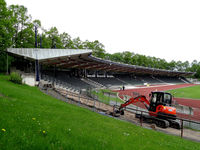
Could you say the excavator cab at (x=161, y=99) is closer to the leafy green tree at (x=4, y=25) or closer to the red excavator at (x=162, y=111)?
the red excavator at (x=162, y=111)

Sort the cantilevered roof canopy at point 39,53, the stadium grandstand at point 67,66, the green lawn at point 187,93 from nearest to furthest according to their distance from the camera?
the cantilevered roof canopy at point 39,53 → the stadium grandstand at point 67,66 → the green lawn at point 187,93

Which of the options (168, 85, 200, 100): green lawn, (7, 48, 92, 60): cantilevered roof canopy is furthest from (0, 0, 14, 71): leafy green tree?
(168, 85, 200, 100): green lawn

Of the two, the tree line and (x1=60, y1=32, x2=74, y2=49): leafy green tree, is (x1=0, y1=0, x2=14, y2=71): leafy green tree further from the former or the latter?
(x1=60, y1=32, x2=74, y2=49): leafy green tree

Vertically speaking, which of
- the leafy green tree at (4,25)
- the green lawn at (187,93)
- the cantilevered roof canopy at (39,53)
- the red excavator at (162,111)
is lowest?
the green lawn at (187,93)

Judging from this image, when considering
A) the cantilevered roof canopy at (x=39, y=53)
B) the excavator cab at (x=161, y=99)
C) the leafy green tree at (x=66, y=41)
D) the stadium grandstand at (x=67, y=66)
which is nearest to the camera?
the excavator cab at (x=161, y=99)

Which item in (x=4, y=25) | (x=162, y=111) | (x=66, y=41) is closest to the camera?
(x=162, y=111)

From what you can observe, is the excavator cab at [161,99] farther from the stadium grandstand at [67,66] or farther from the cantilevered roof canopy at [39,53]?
the cantilevered roof canopy at [39,53]

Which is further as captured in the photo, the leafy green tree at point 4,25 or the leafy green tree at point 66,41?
the leafy green tree at point 66,41

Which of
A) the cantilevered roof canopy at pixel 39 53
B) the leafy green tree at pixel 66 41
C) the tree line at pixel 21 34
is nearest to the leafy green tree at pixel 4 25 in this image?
the tree line at pixel 21 34

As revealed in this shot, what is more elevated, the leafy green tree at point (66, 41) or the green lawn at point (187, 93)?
the leafy green tree at point (66, 41)

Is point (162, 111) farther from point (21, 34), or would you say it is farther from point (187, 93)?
point (21, 34)

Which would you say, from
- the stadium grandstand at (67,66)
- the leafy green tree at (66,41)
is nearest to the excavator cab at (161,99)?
the stadium grandstand at (67,66)

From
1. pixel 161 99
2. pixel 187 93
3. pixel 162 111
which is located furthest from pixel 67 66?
pixel 187 93

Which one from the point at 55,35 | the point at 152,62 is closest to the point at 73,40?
the point at 55,35
